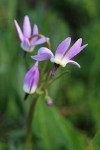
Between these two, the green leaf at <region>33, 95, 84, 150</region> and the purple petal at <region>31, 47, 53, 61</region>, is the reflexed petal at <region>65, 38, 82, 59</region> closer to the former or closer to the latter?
the purple petal at <region>31, 47, 53, 61</region>

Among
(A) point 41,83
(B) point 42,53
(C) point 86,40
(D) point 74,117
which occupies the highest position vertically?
(B) point 42,53

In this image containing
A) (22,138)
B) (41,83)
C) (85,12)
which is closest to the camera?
(41,83)

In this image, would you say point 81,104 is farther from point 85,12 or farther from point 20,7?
point 20,7

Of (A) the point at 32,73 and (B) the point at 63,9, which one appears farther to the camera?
(B) the point at 63,9

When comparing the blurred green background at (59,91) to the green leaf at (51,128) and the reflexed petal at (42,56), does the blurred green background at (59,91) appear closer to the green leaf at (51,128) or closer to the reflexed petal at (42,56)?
the green leaf at (51,128)

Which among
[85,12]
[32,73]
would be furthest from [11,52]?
[32,73]

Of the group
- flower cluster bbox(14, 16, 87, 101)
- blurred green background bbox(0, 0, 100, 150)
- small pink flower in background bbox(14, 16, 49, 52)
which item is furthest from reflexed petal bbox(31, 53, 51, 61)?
blurred green background bbox(0, 0, 100, 150)

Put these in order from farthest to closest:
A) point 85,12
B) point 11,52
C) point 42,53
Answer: point 85,12 < point 11,52 < point 42,53

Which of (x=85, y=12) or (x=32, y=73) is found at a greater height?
(x=32, y=73)
